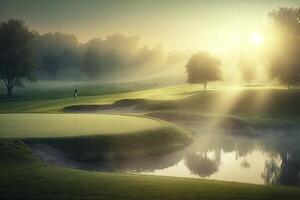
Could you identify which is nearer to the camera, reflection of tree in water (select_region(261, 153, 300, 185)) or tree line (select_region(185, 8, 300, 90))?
reflection of tree in water (select_region(261, 153, 300, 185))

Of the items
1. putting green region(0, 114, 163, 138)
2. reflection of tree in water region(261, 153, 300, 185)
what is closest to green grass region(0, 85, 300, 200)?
putting green region(0, 114, 163, 138)

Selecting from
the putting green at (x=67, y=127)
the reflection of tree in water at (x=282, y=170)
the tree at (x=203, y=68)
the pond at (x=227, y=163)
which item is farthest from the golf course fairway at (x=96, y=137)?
the tree at (x=203, y=68)

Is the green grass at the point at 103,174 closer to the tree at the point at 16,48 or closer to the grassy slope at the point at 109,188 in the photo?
the grassy slope at the point at 109,188

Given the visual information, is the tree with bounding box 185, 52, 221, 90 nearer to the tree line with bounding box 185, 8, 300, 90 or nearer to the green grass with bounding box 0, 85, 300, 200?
the tree line with bounding box 185, 8, 300, 90

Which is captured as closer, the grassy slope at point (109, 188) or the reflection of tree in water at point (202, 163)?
the grassy slope at point (109, 188)

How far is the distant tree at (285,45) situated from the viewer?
89.4 meters

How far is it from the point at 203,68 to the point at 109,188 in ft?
284

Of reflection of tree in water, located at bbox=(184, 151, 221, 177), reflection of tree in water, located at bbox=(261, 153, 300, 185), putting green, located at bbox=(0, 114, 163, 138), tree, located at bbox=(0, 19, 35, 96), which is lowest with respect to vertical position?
reflection of tree in water, located at bbox=(261, 153, 300, 185)

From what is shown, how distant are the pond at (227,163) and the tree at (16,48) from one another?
83110 mm

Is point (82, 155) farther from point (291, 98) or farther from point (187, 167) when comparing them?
point (291, 98)

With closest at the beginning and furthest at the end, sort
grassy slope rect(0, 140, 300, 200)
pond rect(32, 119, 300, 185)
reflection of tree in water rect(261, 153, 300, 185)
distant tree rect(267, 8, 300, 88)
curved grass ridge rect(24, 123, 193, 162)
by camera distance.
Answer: grassy slope rect(0, 140, 300, 200)
reflection of tree in water rect(261, 153, 300, 185)
pond rect(32, 119, 300, 185)
curved grass ridge rect(24, 123, 193, 162)
distant tree rect(267, 8, 300, 88)

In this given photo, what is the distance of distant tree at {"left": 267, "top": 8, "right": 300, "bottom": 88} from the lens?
89.4 metres

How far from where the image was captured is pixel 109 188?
22.5 meters

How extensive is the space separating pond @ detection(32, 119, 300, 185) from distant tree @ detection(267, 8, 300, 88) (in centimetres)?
3651
